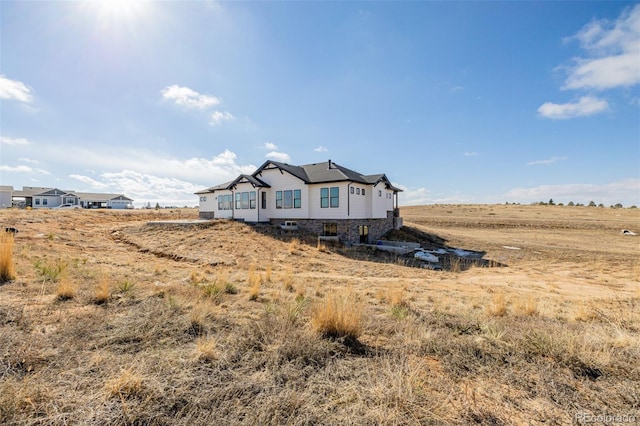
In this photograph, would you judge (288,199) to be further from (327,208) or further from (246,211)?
(246,211)

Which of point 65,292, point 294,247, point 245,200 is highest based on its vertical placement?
point 245,200

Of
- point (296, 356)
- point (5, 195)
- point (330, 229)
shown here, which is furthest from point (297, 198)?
point (5, 195)

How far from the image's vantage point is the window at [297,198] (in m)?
23.5

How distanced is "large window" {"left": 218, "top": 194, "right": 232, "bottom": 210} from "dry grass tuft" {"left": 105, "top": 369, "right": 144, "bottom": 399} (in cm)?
2505

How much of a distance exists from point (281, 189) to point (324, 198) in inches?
174

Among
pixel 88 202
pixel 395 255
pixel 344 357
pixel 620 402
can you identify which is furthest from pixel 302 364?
pixel 88 202

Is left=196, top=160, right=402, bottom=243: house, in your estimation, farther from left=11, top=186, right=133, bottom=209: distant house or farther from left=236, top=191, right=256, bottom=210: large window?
left=11, top=186, right=133, bottom=209: distant house

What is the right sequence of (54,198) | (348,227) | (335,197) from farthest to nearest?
(54,198), (335,197), (348,227)

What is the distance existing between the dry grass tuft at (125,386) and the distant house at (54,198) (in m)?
79.4

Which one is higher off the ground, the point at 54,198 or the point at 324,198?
the point at 54,198

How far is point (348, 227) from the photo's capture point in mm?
21734

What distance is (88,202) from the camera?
68125 millimetres

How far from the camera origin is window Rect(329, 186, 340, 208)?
2183cm

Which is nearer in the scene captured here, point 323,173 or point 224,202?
point 323,173
